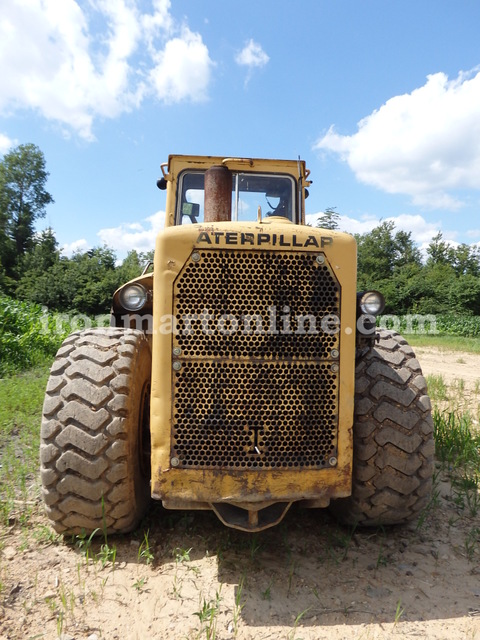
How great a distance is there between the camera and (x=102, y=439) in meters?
2.62

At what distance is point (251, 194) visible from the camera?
4.07 metres

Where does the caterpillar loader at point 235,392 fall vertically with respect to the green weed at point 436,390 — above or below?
above

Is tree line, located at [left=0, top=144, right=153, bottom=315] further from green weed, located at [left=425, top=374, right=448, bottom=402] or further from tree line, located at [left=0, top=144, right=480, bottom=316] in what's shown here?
green weed, located at [left=425, top=374, right=448, bottom=402]

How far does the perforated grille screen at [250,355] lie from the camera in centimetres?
243

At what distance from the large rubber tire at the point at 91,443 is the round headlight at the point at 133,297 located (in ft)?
1.03

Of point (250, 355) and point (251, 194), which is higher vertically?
point (251, 194)

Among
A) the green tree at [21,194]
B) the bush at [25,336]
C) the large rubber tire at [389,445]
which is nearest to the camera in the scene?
the large rubber tire at [389,445]

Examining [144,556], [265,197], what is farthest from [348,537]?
[265,197]

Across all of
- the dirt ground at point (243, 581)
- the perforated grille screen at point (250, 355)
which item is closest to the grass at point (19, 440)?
the dirt ground at point (243, 581)

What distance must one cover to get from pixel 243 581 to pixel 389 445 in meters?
1.10

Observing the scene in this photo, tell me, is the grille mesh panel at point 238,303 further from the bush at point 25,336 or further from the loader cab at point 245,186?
the bush at point 25,336

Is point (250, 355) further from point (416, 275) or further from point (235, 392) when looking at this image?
point (416, 275)

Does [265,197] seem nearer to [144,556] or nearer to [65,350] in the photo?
[65,350]

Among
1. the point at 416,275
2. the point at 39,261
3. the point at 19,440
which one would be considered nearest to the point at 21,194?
the point at 39,261
